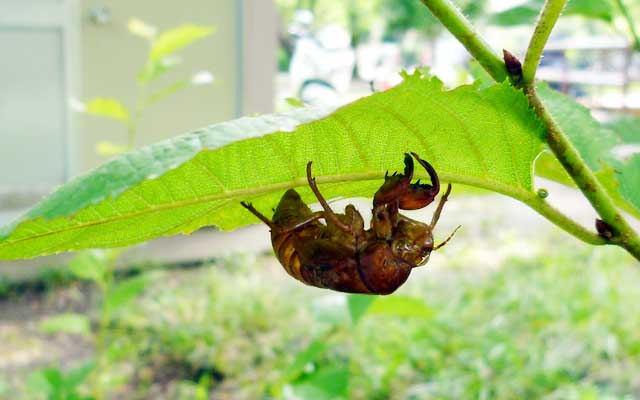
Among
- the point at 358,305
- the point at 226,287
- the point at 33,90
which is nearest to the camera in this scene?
the point at 358,305

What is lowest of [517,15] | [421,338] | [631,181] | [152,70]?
[421,338]

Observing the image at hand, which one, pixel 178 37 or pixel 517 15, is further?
pixel 178 37

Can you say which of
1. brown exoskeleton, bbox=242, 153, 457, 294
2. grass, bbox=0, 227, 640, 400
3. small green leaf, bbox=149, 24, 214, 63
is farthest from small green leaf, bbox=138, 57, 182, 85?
grass, bbox=0, 227, 640, 400

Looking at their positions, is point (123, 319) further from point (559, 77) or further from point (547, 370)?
point (559, 77)

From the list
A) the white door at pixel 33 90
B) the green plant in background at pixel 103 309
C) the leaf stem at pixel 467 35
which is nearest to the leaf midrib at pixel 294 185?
the leaf stem at pixel 467 35

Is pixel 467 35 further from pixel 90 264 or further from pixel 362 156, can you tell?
pixel 90 264

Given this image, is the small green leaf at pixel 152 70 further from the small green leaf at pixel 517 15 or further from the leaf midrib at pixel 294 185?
the leaf midrib at pixel 294 185

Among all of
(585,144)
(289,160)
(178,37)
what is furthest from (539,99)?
(178,37)

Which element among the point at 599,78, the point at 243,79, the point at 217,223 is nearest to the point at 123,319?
the point at 243,79
